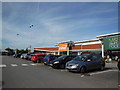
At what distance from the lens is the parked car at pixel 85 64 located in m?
11.8

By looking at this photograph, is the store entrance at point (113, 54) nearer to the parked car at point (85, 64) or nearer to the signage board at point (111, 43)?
the signage board at point (111, 43)

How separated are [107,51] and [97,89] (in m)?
27.1

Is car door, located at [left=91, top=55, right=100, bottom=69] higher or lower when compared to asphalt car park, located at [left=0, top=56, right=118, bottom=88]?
higher

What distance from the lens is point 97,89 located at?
6.72 m

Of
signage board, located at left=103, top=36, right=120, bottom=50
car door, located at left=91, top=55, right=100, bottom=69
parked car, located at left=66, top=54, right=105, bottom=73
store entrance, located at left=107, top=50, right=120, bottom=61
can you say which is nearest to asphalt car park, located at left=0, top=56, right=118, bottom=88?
parked car, located at left=66, top=54, right=105, bottom=73

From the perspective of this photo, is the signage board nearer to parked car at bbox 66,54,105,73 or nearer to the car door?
parked car at bbox 66,54,105,73

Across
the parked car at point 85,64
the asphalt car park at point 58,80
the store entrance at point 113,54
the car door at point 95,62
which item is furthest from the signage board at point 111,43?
the asphalt car park at point 58,80

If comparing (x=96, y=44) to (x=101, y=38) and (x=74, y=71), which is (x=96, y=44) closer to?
(x=101, y=38)

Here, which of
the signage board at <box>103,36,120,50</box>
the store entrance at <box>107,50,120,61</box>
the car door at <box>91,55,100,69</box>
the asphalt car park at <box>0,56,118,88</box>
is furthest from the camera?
the store entrance at <box>107,50,120,61</box>

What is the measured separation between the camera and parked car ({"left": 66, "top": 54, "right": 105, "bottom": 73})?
11.8 m

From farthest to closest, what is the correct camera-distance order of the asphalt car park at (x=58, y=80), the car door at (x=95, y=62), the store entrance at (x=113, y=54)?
the store entrance at (x=113, y=54) → the car door at (x=95, y=62) → the asphalt car park at (x=58, y=80)

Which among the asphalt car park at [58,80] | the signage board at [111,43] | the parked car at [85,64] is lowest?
the asphalt car park at [58,80]

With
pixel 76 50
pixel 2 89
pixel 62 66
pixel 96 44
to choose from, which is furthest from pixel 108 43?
pixel 2 89

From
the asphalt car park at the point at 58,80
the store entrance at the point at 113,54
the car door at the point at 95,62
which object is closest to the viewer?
the asphalt car park at the point at 58,80
